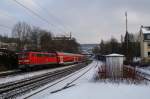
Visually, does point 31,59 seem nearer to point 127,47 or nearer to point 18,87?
point 18,87

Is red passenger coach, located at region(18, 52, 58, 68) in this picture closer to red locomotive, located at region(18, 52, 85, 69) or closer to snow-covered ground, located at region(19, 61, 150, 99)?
red locomotive, located at region(18, 52, 85, 69)

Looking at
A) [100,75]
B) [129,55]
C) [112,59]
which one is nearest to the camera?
[100,75]

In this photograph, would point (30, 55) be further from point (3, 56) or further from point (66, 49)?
point (66, 49)

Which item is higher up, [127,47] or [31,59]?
[127,47]

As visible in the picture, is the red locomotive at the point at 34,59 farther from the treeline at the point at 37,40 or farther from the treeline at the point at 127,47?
the treeline at the point at 37,40

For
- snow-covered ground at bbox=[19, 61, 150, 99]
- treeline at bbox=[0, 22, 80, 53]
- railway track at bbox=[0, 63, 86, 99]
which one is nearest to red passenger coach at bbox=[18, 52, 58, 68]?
railway track at bbox=[0, 63, 86, 99]

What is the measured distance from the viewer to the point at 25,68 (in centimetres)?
4634

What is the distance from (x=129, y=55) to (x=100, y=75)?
151 feet

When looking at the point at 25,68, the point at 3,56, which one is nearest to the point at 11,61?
the point at 3,56

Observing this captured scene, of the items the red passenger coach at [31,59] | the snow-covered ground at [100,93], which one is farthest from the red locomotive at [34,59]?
the snow-covered ground at [100,93]

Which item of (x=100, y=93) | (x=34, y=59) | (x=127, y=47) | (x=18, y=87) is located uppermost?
(x=127, y=47)

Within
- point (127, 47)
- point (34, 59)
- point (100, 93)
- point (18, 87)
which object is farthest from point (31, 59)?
point (100, 93)

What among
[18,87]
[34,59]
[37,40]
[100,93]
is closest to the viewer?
[100,93]

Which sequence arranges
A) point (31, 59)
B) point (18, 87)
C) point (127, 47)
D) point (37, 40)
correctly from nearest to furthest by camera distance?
point (18, 87) → point (31, 59) → point (127, 47) → point (37, 40)
